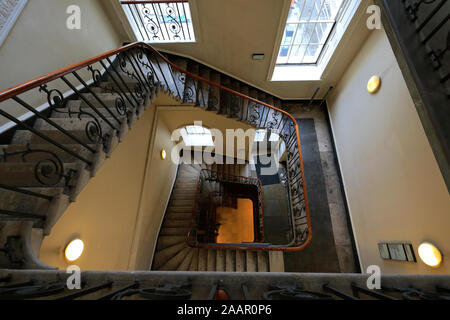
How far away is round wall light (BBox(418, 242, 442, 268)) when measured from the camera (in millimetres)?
1761

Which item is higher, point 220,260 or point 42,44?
point 42,44

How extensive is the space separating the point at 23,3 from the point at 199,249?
4195 mm

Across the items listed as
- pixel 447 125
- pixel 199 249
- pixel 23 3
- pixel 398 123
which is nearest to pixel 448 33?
pixel 447 125

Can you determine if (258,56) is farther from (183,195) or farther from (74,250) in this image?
(74,250)

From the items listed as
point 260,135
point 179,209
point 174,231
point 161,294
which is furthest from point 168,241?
point 260,135

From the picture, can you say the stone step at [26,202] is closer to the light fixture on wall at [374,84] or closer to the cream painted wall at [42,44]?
the cream painted wall at [42,44]

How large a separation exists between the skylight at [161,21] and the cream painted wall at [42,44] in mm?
832

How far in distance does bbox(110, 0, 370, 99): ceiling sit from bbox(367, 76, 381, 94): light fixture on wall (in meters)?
0.90

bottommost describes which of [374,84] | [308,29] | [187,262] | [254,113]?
[187,262]

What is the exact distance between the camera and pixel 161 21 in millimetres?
3820

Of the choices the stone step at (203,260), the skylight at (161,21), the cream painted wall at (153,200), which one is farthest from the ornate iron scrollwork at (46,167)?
the skylight at (161,21)

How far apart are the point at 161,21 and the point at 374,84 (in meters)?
4.20

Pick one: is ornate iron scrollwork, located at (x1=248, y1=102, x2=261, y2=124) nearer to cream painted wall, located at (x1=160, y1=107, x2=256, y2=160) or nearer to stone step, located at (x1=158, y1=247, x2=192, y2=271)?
cream painted wall, located at (x1=160, y1=107, x2=256, y2=160)

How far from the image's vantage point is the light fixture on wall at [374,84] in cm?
258
